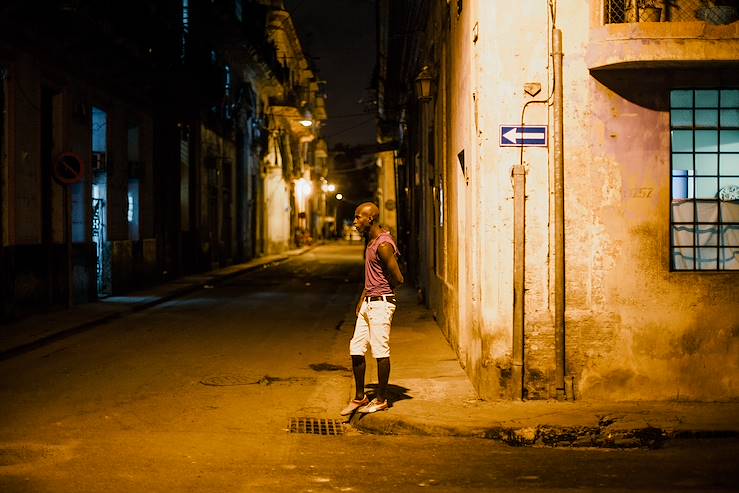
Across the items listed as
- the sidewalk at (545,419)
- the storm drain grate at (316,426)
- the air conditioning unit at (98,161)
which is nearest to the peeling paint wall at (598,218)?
the sidewalk at (545,419)

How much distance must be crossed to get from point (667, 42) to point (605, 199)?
5.28 ft

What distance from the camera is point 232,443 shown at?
21.6 ft

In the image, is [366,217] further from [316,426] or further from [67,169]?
[67,169]

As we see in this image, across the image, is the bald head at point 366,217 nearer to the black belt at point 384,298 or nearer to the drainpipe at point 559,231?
the black belt at point 384,298

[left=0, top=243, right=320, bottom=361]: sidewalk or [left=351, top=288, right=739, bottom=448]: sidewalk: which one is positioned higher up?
[left=0, top=243, right=320, bottom=361]: sidewalk

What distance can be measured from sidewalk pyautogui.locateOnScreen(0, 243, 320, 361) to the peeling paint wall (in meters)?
7.35

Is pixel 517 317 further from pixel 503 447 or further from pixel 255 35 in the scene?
pixel 255 35

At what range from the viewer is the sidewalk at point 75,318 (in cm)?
1201

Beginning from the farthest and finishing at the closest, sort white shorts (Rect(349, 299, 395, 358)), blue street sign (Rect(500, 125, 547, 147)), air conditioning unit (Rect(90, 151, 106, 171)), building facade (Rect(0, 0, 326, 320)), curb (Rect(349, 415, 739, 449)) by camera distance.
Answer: air conditioning unit (Rect(90, 151, 106, 171)) → building facade (Rect(0, 0, 326, 320)) → blue street sign (Rect(500, 125, 547, 147)) → white shorts (Rect(349, 299, 395, 358)) → curb (Rect(349, 415, 739, 449))

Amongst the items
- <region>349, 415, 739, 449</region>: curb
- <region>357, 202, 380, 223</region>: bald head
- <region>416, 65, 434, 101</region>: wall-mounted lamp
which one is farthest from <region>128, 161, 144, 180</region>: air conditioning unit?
<region>349, 415, 739, 449</region>: curb

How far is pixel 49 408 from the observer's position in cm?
782

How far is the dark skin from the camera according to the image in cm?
750

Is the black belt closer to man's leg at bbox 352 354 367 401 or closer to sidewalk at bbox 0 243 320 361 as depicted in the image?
man's leg at bbox 352 354 367 401

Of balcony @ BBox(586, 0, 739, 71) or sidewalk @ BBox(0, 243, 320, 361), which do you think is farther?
sidewalk @ BBox(0, 243, 320, 361)
